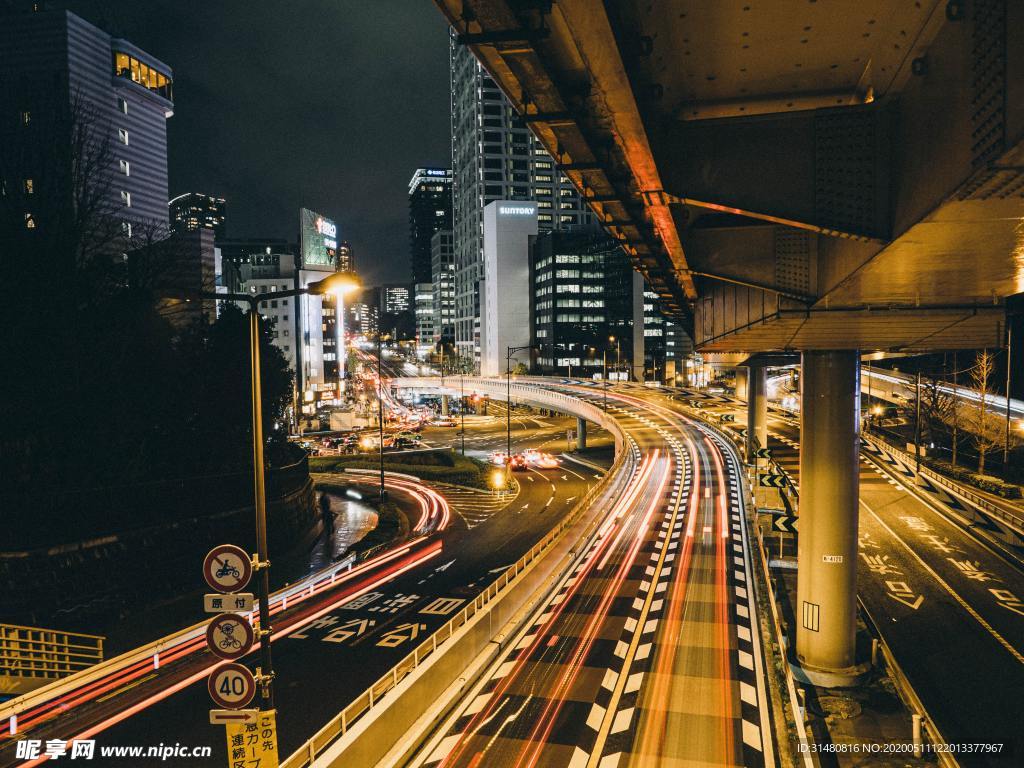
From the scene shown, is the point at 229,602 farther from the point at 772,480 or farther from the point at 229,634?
the point at 772,480

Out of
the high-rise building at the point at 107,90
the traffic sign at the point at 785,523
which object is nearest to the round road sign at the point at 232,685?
the traffic sign at the point at 785,523

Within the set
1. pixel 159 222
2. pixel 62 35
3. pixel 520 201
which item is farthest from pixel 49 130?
pixel 520 201

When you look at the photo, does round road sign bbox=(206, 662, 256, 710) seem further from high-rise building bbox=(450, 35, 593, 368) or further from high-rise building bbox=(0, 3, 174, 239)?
high-rise building bbox=(450, 35, 593, 368)

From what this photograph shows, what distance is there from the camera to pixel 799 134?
7562mm

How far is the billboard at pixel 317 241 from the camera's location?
102 m

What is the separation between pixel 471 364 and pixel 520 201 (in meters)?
43.7

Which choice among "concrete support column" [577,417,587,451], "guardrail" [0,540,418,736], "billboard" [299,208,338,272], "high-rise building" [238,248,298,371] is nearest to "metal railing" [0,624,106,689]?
"guardrail" [0,540,418,736]

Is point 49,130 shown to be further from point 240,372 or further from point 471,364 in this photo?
point 471,364

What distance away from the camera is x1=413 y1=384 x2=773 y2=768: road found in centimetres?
1144

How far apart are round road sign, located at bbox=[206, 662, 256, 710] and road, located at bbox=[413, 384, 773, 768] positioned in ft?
16.1

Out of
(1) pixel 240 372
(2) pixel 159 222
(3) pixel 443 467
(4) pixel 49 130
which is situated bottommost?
(3) pixel 443 467

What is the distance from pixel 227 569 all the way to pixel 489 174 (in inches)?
5965

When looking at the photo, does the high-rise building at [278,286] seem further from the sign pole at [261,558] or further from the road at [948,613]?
the sign pole at [261,558]

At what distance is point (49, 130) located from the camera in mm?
30688
